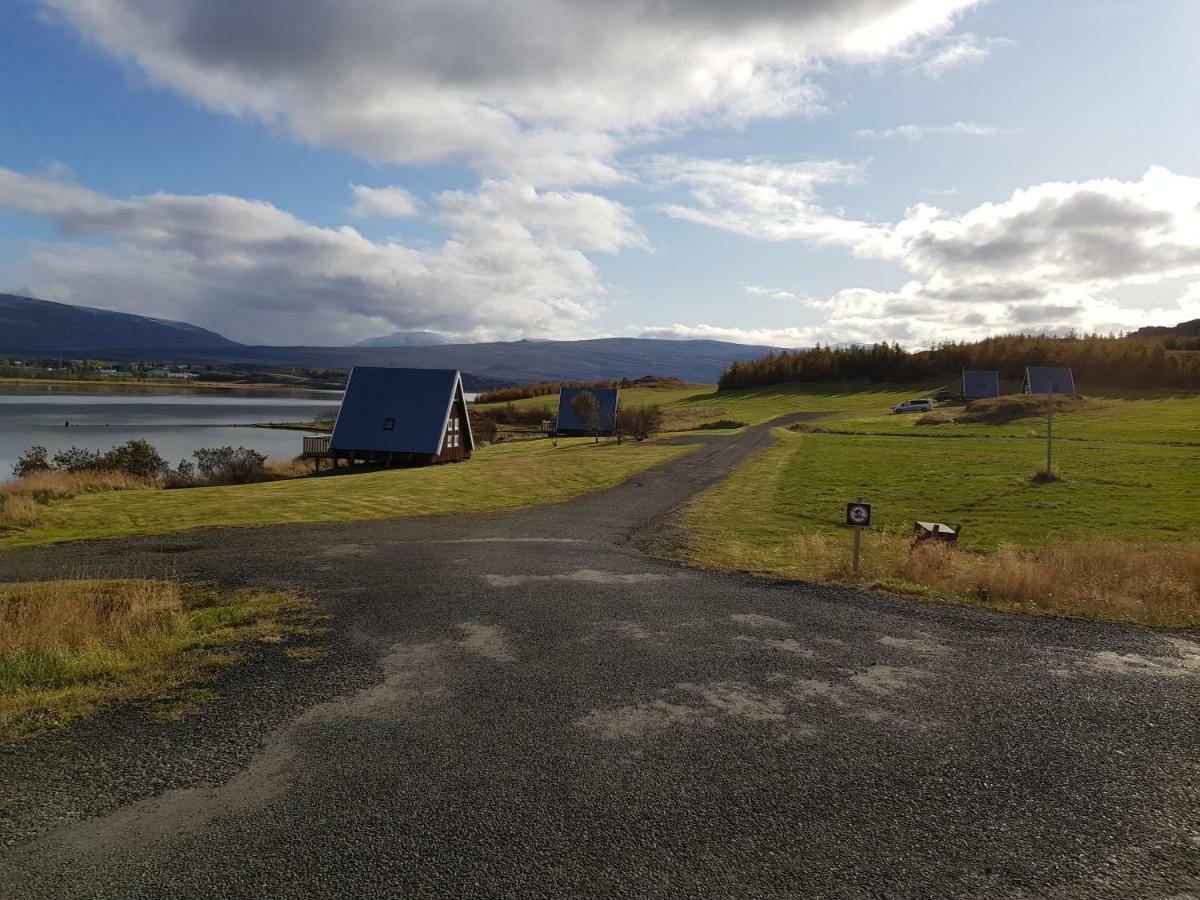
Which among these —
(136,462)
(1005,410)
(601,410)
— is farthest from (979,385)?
(136,462)

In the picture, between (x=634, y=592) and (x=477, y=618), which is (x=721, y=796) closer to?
(x=477, y=618)

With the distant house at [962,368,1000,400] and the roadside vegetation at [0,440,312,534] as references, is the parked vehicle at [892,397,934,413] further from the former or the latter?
the roadside vegetation at [0,440,312,534]

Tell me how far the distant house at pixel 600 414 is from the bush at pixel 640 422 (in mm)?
1811

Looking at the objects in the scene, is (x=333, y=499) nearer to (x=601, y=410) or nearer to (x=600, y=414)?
(x=600, y=414)

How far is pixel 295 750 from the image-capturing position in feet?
21.5

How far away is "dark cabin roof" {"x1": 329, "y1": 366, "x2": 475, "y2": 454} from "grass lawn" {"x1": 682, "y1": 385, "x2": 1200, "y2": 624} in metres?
17.2

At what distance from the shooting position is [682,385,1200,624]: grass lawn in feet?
43.9

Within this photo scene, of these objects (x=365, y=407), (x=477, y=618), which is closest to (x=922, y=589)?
(x=477, y=618)

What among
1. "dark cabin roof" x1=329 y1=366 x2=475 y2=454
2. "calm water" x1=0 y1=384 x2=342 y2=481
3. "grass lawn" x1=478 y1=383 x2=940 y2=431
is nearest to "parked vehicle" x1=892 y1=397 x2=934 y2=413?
"grass lawn" x1=478 y1=383 x2=940 y2=431

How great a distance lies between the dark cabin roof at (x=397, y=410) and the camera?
3981 centimetres

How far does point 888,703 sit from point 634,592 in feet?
17.8

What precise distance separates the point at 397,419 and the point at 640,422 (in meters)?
22.3

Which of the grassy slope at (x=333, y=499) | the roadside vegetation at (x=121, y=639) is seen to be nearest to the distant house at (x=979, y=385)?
the grassy slope at (x=333, y=499)

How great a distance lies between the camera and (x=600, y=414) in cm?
6297
